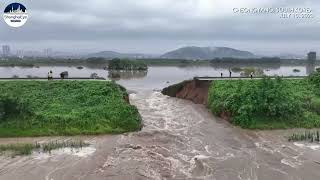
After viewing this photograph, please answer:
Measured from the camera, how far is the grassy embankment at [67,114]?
25531 mm

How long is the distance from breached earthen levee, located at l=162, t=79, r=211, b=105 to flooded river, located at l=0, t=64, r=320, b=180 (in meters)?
9.55

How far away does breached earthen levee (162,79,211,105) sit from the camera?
125ft

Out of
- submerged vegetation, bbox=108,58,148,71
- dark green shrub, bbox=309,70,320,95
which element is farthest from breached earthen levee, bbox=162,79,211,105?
submerged vegetation, bbox=108,58,148,71

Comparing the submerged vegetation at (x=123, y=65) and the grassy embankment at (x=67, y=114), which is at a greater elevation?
the submerged vegetation at (x=123, y=65)

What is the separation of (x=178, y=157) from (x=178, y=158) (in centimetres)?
19

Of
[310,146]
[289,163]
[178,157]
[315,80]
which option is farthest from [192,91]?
[289,163]

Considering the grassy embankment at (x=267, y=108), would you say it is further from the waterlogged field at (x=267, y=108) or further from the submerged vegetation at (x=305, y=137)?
the submerged vegetation at (x=305, y=137)

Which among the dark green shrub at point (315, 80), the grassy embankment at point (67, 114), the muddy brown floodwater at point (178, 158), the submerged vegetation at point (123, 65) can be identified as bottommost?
the muddy brown floodwater at point (178, 158)

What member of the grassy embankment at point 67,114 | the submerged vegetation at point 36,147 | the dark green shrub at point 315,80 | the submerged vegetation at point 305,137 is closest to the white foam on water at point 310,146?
the submerged vegetation at point 305,137

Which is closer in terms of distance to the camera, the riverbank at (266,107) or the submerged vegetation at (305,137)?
the submerged vegetation at (305,137)

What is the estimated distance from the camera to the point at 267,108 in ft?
93.8

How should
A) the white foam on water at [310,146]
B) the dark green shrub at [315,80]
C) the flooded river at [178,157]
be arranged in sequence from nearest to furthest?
the flooded river at [178,157] < the white foam on water at [310,146] < the dark green shrub at [315,80]

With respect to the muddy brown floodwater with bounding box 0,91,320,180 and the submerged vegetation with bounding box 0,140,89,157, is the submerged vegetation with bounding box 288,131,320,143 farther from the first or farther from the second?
the submerged vegetation with bounding box 0,140,89,157

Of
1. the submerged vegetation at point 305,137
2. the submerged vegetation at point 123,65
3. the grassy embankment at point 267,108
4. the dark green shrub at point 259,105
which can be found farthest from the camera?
the submerged vegetation at point 123,65
